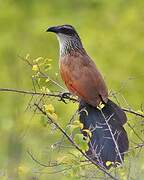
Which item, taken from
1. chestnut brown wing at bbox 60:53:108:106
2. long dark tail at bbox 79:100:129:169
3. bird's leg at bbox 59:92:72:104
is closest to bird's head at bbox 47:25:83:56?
chestnut brown wing at bbox 60:53:108:106

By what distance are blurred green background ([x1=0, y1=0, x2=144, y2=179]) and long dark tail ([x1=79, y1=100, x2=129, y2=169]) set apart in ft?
12.1

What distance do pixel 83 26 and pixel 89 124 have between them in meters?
5.53

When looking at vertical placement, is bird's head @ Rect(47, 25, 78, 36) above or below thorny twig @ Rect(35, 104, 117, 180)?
above

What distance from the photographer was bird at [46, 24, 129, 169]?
341cm

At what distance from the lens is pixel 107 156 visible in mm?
3396

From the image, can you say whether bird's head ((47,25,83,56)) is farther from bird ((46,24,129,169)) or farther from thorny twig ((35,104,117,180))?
thorny twig ((35,104,117,180))

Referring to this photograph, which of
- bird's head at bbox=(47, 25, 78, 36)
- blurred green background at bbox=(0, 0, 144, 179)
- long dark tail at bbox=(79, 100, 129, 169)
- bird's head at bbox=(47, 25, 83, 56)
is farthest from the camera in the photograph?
blurred green background at bbox=(0, 0, 144, 179)

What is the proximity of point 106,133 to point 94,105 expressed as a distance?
35 centimetres

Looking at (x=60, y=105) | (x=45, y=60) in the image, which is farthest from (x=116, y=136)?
(x=60, y=105)

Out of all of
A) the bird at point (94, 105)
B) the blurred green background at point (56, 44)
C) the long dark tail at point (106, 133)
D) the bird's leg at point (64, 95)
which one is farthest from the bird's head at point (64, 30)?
the blurred green background at point (56, 44)

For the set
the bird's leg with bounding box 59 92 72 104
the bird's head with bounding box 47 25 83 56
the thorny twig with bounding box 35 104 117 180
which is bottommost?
the thorny twig with bounding box 35 104 117 180

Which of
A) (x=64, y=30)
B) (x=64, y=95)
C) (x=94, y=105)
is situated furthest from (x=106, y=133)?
(x=64, y=30)

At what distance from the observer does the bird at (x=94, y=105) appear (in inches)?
134

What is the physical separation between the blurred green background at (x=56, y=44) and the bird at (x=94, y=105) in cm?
317
